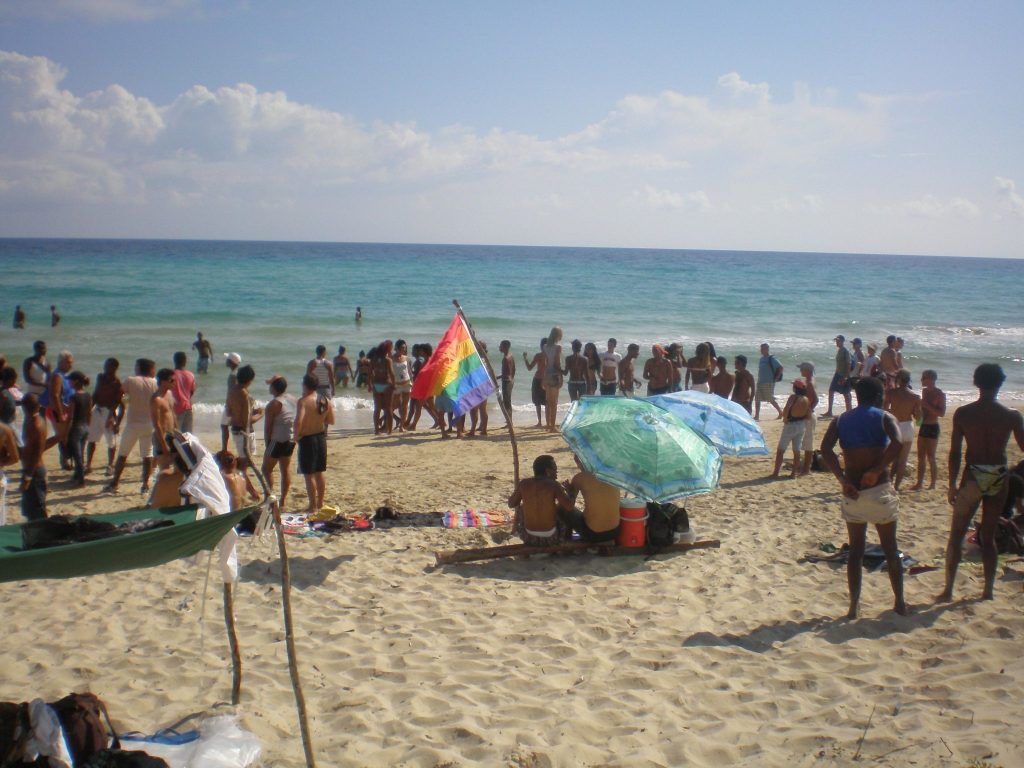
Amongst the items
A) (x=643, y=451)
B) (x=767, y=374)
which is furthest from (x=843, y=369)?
(x=643, y=451)

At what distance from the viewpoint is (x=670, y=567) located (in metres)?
6.86

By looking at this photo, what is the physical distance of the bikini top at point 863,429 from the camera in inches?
212

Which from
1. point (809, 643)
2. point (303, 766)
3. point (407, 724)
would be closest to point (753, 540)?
point (809, 643)

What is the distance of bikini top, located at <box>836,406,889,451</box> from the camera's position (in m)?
5.39

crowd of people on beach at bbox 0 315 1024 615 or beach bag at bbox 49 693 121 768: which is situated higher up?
crowd of people on beach at bbox 0 315 1024 615

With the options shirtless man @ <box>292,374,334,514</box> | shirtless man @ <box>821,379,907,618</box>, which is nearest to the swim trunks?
shirtless man @ <box>821,379,907,618</box>

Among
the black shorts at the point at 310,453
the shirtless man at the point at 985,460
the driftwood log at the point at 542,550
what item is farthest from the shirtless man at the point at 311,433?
the shirtless man at the point at 985,460

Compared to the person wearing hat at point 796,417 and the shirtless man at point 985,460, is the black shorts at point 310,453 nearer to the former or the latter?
the person wearing hat at point 796,417

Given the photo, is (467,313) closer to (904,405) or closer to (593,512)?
(904,405)

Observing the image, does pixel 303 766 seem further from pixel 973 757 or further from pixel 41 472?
pixel 41 472

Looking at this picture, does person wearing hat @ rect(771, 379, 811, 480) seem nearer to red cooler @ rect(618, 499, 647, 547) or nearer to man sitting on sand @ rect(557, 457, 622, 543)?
red cooler @ rect(618, 499, 647, 547)

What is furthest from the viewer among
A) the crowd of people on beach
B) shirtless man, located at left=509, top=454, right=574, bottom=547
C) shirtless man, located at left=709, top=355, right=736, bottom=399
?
shirtless man, located at left=709, top=355, right=736, bottom=399

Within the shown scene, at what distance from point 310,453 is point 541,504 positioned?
2.86 meters

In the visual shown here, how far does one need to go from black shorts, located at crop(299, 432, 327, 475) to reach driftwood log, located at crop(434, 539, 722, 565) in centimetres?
215
